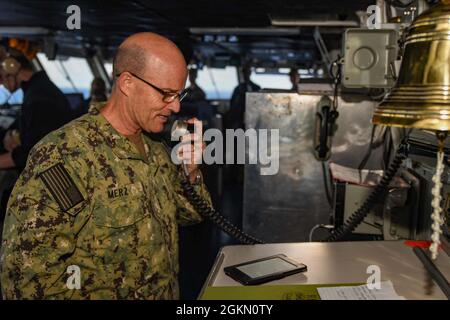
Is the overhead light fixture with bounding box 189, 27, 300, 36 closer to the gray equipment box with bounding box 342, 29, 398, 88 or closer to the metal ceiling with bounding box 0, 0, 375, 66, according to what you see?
the metal ceiling with bounding box 0, 0, 375, 66

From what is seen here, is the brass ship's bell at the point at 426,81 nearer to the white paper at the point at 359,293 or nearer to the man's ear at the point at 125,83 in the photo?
the white paper at the point at 359,293

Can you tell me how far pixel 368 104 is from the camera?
2.69m

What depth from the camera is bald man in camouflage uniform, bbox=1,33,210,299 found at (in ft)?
4.21

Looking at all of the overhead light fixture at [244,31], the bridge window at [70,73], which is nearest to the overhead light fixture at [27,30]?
the overhead light fixture at [244,31]

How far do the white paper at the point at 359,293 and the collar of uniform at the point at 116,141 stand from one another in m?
0.80

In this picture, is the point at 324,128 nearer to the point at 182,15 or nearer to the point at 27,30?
the point at 182,15

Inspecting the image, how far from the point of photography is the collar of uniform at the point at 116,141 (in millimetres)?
1515

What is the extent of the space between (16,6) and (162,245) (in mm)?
3775

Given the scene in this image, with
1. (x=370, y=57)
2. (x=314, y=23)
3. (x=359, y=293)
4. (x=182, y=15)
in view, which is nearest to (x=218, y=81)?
(x=182, y=15)

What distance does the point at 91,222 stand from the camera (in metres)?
1.41

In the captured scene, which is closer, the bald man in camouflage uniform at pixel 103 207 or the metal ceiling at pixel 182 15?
the bald man in camouflage uniform at pixel 103 207

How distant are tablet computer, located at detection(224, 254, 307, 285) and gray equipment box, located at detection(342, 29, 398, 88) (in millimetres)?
1125

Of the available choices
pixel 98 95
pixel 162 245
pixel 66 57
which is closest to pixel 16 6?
pixel 98 95

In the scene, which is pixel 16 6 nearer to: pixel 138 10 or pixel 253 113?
pixel 138 10
